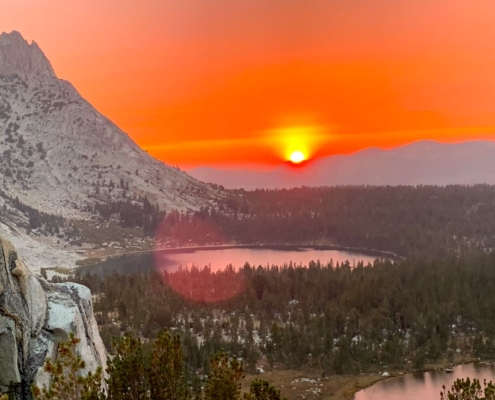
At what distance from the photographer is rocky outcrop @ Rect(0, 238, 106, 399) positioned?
18312 mm

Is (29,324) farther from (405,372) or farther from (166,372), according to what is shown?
(405,372)

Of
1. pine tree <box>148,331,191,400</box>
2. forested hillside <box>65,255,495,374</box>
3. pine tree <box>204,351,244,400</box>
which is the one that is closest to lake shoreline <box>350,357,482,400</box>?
forested hillside <box>65,255,495,374</box>

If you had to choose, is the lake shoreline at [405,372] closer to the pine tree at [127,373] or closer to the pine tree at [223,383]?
the pine tree at [223,383]

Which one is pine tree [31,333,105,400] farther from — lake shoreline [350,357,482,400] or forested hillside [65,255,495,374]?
forested hillside [65,255,495,374]

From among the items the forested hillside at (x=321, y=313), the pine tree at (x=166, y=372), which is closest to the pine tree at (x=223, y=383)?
the pine tree at (x=166, y=372)

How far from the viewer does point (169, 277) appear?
13025 centimetres

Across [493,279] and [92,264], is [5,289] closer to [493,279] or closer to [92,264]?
[493,279]

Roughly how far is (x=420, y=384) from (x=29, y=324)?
58.6 metres

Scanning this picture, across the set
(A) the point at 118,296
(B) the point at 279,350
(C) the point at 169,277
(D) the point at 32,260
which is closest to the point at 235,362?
(B) the point at 279,350

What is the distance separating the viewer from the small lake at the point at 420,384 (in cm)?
6297

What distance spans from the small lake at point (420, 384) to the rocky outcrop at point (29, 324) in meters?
48.6

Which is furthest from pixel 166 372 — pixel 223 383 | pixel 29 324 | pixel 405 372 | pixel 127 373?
pixel 405 372

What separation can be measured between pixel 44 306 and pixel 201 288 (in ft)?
340

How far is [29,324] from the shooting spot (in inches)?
768
